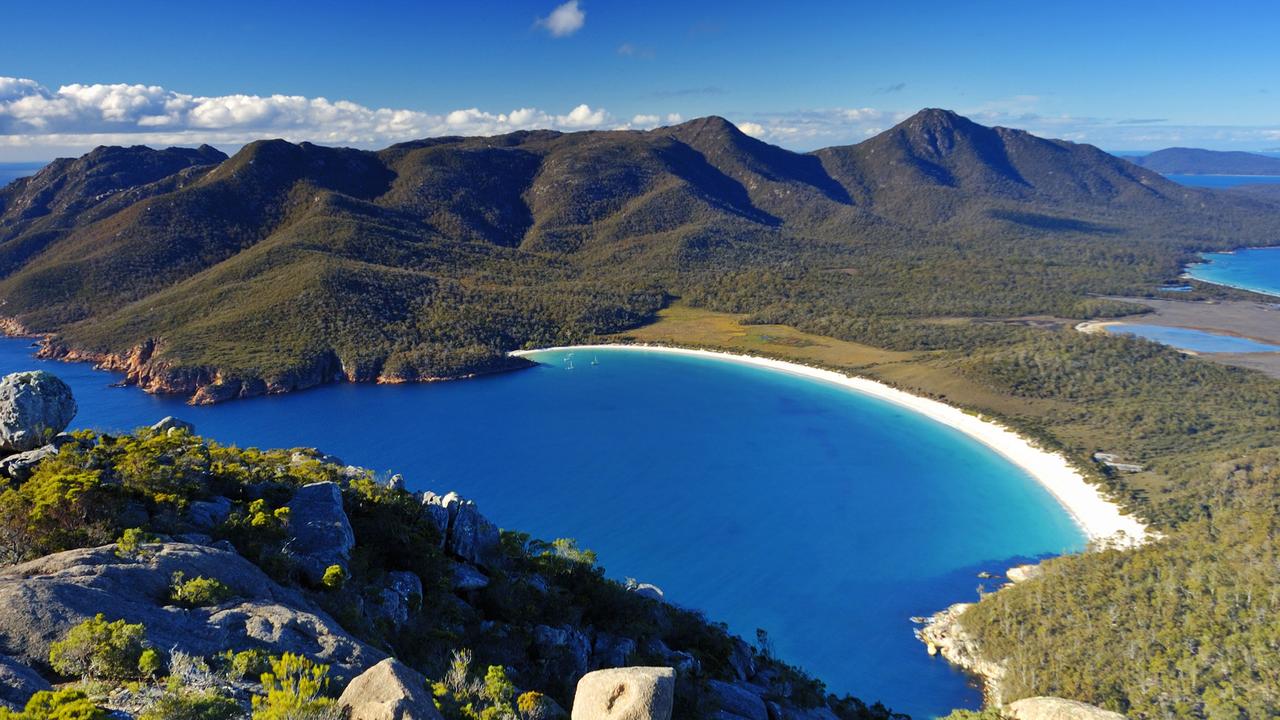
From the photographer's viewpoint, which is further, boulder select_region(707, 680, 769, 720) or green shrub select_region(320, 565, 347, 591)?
boulder select_region(707, 680, 769, 720)

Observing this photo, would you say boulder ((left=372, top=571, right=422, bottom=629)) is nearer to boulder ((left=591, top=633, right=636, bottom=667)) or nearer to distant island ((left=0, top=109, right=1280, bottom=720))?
distant island ((left=0, top=109, right=1280, bottom=720))

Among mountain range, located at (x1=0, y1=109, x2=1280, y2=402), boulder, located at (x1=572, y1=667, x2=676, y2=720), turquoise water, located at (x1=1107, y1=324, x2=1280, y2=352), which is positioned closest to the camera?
boulder, located at (x1=572, y1=667, x2=676, y2=720)

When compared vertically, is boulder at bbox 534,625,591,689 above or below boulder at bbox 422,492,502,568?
below

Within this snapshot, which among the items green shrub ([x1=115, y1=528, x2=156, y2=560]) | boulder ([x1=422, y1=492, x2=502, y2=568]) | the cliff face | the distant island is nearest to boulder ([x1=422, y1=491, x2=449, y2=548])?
boulder ([x1=422, y1=492, x2=502, y2=568])

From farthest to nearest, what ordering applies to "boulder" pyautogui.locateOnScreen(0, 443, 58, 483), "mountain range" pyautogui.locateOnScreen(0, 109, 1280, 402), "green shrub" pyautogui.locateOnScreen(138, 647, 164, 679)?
"mountain range" pyautogui.locateOnScreen(0, 109, 1280, 402) < "boulder" pyautogui.locateOnScreen(0, 443, 58, 483) < "green shrub" pyautogui.locateOnScreen(138, 647, 164, 679)

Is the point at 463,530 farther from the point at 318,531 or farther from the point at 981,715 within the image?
the point at 981,715

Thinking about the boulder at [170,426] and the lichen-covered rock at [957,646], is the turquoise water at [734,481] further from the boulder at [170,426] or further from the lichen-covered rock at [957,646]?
the boulder at [170,426]
